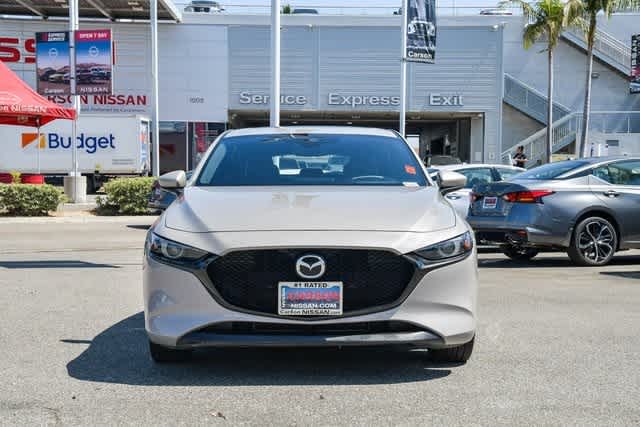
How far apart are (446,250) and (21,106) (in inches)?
656

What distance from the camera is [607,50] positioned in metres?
41.2

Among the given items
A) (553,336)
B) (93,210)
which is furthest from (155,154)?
(553,336)

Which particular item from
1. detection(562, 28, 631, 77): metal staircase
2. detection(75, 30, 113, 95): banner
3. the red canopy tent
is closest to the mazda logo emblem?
the red canopy tent

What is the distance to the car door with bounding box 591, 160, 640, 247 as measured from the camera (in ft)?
33.5

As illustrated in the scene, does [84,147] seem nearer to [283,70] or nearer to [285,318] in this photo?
[283,70]

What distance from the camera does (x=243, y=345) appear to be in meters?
4.32

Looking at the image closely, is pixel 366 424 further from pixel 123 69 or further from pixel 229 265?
pixel 123 69

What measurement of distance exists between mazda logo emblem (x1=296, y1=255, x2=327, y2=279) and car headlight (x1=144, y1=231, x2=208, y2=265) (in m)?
0.55

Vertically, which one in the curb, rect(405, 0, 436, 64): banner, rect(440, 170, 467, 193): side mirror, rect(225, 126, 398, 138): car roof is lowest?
the curb

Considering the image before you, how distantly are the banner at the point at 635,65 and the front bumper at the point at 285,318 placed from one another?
34991 millimetres

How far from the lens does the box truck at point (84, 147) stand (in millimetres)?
30297

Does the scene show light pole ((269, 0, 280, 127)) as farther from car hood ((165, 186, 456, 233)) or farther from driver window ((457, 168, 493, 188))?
car hood ((165, 186, 456, 233))

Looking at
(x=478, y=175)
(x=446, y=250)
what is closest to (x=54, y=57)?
(x=478, y=175)

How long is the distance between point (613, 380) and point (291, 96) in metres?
35.4
